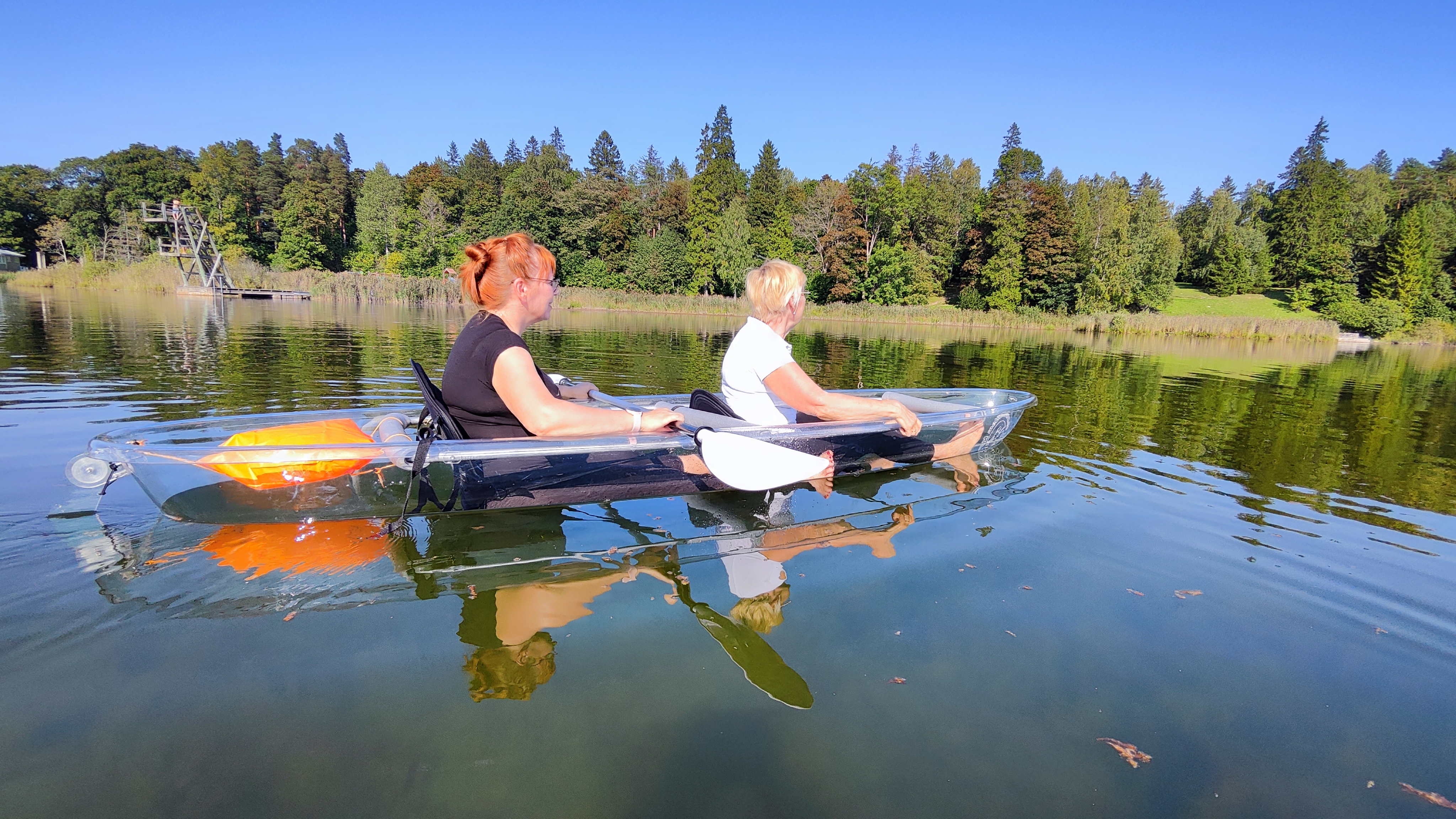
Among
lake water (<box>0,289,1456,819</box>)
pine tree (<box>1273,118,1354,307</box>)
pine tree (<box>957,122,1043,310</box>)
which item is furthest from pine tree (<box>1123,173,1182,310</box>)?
lake water (<box>0,289,1456,819</box>)

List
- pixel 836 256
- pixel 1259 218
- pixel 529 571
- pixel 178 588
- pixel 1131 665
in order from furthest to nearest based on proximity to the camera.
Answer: pixel 1259 218, pixel 836 256, pixel 529 571, pixel 178 588, pixel 1131 665

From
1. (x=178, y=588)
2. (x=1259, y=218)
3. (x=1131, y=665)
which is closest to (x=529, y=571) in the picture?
(x=178, y=588)

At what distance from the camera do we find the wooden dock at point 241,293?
32.9 meters

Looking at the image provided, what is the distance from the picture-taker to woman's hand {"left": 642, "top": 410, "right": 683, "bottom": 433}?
12.6ft

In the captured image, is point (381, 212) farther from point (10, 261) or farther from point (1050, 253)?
point (1050, 253)

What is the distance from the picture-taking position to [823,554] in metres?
3.71

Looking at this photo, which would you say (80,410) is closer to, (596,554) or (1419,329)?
(596,554)

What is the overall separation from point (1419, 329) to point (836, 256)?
32228 millimetres

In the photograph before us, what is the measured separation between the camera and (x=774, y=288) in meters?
4.20

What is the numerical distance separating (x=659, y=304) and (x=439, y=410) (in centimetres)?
3421

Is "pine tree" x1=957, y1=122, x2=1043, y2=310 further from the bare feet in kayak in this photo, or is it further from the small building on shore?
the small building on shore

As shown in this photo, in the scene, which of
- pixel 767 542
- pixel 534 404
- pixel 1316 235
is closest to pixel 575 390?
pixel 534 404

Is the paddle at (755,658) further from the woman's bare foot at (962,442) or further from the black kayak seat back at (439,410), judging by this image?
the woman's bare foot at (962,442)

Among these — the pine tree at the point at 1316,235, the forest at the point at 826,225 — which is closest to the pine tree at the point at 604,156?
the forest at the point at 826,225
